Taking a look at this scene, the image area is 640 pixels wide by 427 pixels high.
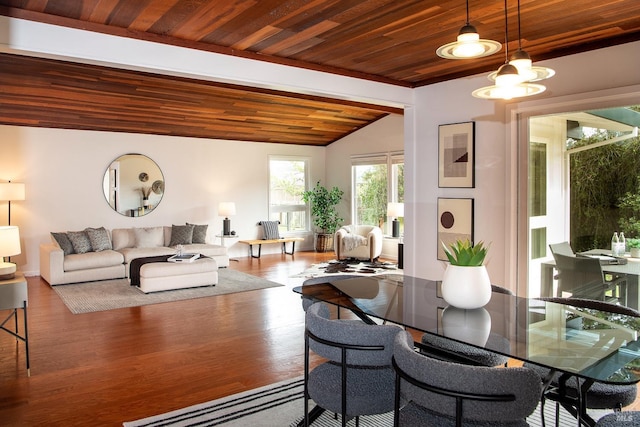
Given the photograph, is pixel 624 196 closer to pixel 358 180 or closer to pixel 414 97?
pixel 414 97

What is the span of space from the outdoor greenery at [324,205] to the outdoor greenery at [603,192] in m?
6.74

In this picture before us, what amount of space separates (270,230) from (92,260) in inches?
150

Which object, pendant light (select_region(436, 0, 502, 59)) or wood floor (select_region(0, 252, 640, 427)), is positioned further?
wood floor (select_region(0, 252, 640, 427))

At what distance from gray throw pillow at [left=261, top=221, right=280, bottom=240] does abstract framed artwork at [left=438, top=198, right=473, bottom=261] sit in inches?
220

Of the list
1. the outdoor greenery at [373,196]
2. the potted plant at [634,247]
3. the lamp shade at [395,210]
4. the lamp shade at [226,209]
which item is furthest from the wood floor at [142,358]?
the outdoor greenery at [373,196]

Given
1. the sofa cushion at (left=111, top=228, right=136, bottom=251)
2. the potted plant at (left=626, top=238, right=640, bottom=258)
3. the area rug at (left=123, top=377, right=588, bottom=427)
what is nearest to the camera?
the area rug at (left=123, top=377, right=588, bottom=427)

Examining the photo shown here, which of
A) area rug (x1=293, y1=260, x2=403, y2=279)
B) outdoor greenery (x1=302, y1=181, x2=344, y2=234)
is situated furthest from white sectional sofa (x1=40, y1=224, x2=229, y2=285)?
outdoor greenery (x1=302, y1=181, x2=344, y2=234)

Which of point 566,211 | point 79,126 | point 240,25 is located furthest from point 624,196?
point 79,126

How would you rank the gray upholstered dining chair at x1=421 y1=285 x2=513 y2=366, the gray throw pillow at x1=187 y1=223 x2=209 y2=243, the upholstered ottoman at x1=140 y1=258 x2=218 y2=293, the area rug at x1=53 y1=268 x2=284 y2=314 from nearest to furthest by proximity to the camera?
1. the gray upholstered dining chair at x1=421 y1=285 x2=513 y2=366
2. the area rug at x1=53 y1=268 x2=284 y2=314
3. the upholstered ottoman at x1=140 y1=258 x2=218 y2=293
4. the gray throw pillow at x1=187 y1=223 x2=209 y2=243

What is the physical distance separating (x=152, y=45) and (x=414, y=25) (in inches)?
78.4

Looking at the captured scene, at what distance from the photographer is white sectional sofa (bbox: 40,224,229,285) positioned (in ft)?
24.2

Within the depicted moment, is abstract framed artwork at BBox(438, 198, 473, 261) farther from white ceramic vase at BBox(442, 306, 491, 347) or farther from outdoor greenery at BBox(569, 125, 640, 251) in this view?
white ceramic vase at BBox(442, 306, 491, 347)

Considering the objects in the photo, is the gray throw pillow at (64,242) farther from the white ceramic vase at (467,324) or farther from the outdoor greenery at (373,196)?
the white ceramic vase at (467,324)

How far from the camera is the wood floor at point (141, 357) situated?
10.8 feet
